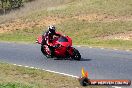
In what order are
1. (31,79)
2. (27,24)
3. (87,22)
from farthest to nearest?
(27,24), (87,22), (31,79)

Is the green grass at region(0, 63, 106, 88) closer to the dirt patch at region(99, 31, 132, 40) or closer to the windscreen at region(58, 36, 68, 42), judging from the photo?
the windscreen at region(58, 36, 68, 42)

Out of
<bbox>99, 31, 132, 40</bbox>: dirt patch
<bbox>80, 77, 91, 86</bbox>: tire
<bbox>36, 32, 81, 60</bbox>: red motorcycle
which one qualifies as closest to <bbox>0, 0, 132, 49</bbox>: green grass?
<bbox>99, 31, 132, 40</bbox>: dirt patch

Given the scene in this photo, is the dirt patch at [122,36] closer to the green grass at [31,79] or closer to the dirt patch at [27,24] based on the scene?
the dirt patch at [27,24]

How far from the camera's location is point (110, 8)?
49531 mm

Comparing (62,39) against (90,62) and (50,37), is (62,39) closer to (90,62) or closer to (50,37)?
(50,37)

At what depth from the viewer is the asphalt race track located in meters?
16.0

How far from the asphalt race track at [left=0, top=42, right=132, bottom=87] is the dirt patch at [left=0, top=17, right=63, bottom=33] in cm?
2190

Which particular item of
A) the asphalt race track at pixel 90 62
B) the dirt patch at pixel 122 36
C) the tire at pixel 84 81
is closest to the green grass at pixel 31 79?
the tire at pixel 84 81

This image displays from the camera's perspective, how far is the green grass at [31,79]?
→ 13273 millimetres

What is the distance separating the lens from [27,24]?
4806 centimetres

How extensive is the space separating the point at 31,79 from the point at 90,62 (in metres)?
5.10

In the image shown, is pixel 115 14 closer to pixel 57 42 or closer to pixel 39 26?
pixel 39 26

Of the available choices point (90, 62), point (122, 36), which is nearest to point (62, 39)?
point (90, 62)

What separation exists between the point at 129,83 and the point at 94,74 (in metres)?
2.46
